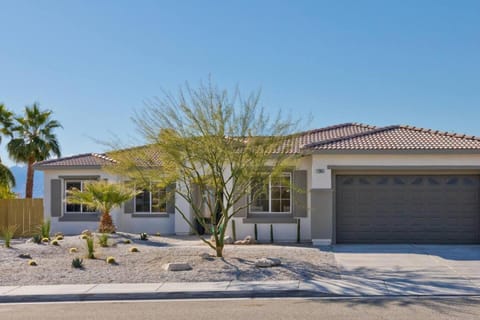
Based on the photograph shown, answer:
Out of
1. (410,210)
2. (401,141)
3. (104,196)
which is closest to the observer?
(410,210)

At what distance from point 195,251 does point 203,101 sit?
478cm

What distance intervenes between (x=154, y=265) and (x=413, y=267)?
22.4ft

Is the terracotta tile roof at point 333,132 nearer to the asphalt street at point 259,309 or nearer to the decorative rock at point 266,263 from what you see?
the decorative rock at point 266,263

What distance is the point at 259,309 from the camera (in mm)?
11078

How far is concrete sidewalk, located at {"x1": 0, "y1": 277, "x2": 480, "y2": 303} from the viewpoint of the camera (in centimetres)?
1255

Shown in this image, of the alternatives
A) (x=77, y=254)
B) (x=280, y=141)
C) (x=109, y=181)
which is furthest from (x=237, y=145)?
(x=109, y=181)

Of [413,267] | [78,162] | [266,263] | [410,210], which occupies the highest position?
[78,162]

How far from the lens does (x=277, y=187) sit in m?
22.8

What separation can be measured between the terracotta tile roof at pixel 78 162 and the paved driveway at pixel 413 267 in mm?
11911

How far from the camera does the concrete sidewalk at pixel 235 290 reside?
41.2 feet

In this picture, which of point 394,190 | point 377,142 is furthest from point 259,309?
point 377,142

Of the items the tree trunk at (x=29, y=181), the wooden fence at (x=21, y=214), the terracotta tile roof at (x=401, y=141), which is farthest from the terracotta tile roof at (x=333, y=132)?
the tree trunk at (x=29, y=181)

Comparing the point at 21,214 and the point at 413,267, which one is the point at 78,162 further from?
the point at 413,267

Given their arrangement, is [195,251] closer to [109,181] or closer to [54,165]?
[109,181]
